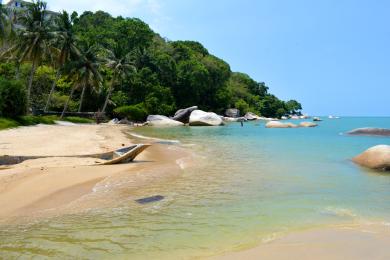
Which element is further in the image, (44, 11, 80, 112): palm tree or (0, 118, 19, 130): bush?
(44, 11, 80, 112): palm tree

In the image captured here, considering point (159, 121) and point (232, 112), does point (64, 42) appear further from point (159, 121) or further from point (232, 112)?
point (232, 112)

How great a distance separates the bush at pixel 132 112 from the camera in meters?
56.6

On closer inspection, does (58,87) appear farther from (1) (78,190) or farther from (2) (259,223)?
(2) (259,223)

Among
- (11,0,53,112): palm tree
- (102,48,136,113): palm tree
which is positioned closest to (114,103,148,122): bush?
(102,48,136,113): palm tree

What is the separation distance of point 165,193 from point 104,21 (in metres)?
92.1

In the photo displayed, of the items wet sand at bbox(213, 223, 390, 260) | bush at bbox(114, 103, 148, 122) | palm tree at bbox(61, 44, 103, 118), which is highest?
palm tree at bbox(61, 44, 103, 118)

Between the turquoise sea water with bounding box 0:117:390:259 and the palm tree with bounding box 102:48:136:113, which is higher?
the palm tree with bounding box 102:48:136:113

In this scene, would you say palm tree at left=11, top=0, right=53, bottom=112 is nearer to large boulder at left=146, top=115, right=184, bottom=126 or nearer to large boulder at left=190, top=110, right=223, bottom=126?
large boulder at left=146, top=115, right=184, bottom=126

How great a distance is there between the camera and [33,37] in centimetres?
3906

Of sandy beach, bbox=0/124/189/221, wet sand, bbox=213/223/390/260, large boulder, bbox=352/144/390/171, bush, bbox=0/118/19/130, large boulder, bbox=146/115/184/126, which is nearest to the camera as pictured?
wet sand, bbox=213/223/390/260

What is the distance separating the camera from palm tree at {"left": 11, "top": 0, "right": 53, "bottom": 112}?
1538 inches

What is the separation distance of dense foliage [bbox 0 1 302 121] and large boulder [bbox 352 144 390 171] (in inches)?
1354

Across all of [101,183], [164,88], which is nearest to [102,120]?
[164,88]

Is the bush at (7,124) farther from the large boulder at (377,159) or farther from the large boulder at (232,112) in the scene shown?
the large boulder at (232,112)
